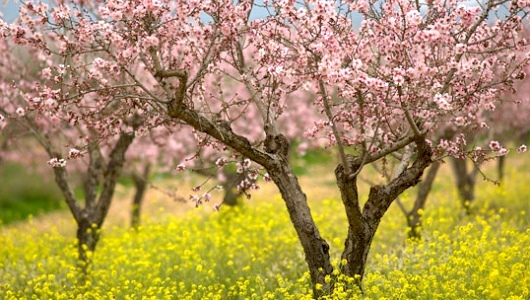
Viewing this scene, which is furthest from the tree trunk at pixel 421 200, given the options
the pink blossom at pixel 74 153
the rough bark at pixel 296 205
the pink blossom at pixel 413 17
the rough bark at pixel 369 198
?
the pink blossom at pixel 74 153

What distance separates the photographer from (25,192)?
28.4 m

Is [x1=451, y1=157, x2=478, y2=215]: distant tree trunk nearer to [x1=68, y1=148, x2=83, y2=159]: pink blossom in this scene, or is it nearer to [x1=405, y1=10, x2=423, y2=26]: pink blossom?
[x1=405, y1=10, x2=423, y2=26]: pink blossom

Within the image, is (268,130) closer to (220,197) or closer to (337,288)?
(337,288)

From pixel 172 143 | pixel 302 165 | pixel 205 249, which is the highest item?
pixel 302 165

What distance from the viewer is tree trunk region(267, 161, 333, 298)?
8195 mm

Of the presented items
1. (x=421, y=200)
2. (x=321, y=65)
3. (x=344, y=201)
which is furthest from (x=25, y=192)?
(x=321, y=65)

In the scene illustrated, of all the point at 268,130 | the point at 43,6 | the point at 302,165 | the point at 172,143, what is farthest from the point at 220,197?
the point at 43,6

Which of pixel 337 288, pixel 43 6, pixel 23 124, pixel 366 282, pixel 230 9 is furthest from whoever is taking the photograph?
Result: pixel 23 124

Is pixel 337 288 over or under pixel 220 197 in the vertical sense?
under

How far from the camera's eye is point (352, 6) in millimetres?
7449

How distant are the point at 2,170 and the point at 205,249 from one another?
59.2ft

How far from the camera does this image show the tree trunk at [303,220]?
820 centimetres

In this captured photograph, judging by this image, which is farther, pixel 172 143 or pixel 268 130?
pixel 172 143

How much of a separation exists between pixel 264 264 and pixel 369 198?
3.93 meters
